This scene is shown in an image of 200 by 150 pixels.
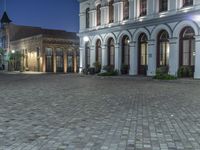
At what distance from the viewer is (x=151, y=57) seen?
89.9 ft

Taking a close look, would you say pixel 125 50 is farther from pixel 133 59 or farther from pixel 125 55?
pixel 133 59

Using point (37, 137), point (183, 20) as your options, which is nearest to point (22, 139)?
point (37, 137)

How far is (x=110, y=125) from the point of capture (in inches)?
280

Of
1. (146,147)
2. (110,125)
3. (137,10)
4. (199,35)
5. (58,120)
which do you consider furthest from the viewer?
(137,10)

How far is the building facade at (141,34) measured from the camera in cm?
2423

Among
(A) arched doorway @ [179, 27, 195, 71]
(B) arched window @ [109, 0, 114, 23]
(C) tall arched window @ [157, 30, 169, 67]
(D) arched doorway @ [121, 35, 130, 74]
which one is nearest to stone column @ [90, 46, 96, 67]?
(B) arched window @ [109, 0, 114, 23]

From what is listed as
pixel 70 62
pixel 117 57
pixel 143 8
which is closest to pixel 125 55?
pixel 117 57

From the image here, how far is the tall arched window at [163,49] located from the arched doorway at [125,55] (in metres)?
3.98

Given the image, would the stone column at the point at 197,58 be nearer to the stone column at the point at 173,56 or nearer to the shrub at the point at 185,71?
the shrub at the point at 185,71

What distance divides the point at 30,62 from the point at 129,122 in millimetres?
48702

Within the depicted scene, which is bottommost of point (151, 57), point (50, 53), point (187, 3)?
point (151, 57)

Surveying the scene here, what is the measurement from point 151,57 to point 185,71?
13.4ft

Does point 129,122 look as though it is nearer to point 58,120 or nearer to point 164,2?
point 58,120

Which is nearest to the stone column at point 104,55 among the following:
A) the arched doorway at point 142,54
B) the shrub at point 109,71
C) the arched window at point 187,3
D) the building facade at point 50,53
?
the shrub at point 109,71
